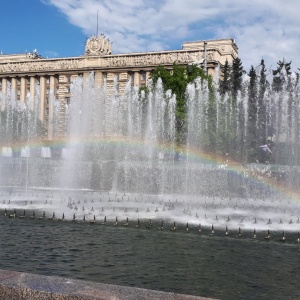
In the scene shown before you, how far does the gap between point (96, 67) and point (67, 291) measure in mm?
73350

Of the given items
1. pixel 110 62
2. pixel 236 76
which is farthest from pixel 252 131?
pixel 110 62

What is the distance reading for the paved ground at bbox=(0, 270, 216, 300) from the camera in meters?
5.79

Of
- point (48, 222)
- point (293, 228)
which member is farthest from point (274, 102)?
point (48, 222)

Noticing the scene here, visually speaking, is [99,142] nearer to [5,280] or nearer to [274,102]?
[274,102]

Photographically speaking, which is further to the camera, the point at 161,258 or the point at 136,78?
the point at 136,78

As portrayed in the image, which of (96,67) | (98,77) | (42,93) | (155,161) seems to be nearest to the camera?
(155,161)

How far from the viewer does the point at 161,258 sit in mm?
11828

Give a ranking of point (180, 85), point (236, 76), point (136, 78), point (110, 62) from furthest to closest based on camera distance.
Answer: point (110, 62)
point (136, 78)
point (236, 76)
point (180, 85)

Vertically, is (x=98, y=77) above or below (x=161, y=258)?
above

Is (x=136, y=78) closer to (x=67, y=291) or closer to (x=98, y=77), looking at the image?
(x=98, y=77)

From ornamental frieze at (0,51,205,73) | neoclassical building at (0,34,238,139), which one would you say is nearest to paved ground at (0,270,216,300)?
neoclassical building at (0,34,238,139)

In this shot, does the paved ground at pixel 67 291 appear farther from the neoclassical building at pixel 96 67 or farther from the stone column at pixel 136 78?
the stone column at pixel 136 78

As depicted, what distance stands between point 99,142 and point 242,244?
29.5 m

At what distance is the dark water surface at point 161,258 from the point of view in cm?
966
